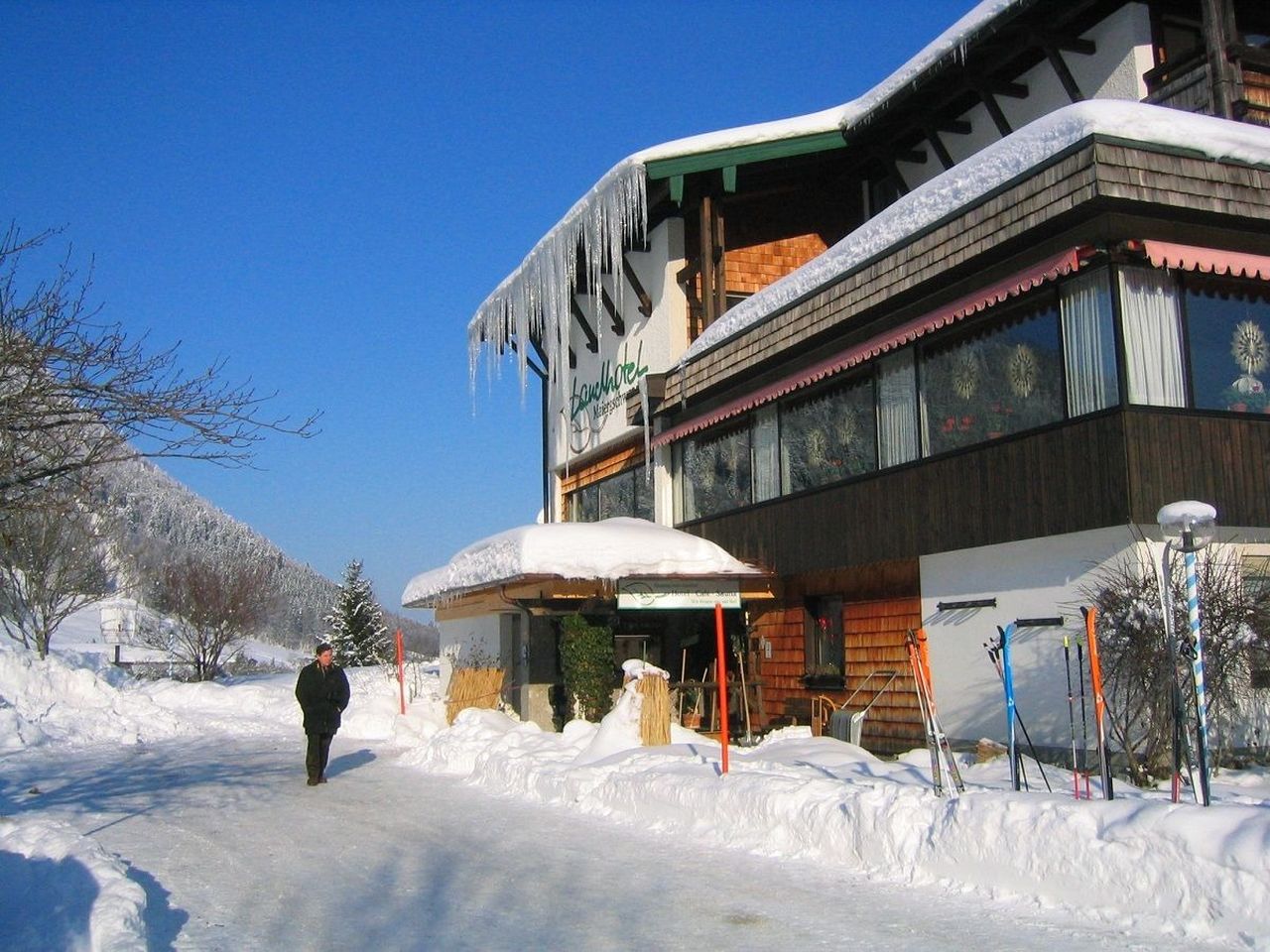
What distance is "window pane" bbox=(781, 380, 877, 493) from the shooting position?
48.4 ft

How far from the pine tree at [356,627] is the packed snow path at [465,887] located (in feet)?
106

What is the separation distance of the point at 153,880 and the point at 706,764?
4.71 meters

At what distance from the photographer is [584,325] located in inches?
958

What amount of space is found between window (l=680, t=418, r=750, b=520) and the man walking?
6822 mm

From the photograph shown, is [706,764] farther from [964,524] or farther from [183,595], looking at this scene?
[183,595]

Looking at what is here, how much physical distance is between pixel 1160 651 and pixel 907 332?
5142 millimetres

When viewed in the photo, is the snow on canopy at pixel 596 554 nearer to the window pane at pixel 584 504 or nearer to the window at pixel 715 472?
the window at pixel 715 472

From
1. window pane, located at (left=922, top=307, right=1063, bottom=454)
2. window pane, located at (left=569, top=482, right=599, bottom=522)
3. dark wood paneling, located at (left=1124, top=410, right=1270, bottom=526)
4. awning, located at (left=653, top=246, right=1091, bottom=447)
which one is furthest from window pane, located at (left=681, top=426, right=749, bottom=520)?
dark wood paneling, located at (left=1124, top=410, right=1270, bottom=526)

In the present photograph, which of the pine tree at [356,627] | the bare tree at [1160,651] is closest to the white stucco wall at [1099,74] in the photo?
the bare tree at [1160,651]

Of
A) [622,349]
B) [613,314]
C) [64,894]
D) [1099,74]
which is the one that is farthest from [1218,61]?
[64,894]

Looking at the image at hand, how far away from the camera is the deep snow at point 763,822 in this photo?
5.74 metres

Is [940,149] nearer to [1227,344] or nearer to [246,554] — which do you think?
[1227,344]

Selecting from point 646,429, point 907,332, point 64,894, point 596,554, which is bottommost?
point 64,894

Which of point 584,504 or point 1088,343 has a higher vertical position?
point 584,504
